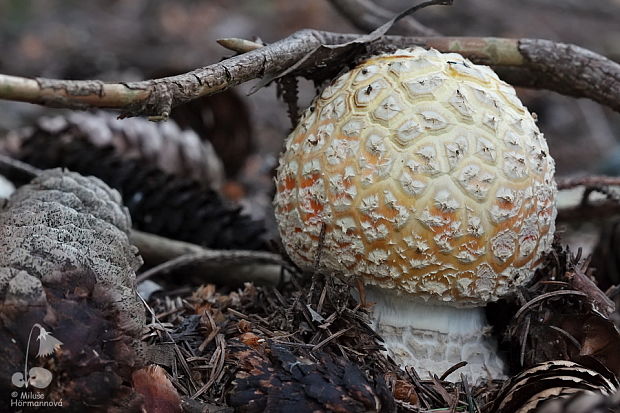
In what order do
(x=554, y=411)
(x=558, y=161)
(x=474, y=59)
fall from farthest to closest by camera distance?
(x=558, y=161) < (x=474, y=59) < (x=554, y=411)

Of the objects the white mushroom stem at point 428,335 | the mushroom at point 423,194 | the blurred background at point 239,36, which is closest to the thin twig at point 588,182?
the mushroom at point 423,194

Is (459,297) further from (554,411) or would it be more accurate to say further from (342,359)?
(554,411)

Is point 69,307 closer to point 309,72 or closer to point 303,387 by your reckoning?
point 303,387

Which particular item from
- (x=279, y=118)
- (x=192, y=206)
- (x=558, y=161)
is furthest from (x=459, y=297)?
(x=279, y=118)

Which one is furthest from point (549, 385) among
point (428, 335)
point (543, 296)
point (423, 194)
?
point (423, 194)

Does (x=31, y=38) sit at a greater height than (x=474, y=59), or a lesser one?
lesser

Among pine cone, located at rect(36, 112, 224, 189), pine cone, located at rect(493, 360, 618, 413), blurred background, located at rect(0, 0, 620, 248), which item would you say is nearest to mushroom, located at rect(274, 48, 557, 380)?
pine cone, located at rect(493, 360, 618, 413)

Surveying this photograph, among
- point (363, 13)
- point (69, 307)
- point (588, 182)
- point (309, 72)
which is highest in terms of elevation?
point (363, 13)

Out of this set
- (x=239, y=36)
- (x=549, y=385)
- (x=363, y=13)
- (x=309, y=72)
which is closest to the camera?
(x=549, y=385)

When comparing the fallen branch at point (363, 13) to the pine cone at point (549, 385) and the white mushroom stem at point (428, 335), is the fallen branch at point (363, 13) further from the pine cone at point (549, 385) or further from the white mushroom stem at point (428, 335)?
the pine cone at point (549, 385)
